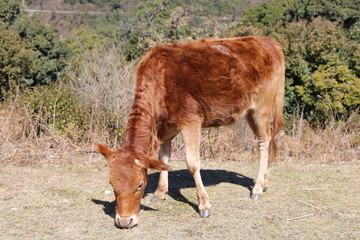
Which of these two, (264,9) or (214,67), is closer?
(214,67)

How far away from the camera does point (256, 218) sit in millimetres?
5320

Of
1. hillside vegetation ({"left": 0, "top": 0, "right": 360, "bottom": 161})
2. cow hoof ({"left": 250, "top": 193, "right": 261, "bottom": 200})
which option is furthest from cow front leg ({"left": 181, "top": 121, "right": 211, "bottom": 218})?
hillside vegetation ({"left": 0, "top": 0, "right": 360, "bottom": 161})

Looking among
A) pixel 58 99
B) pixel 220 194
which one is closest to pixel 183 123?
pixel 220 194

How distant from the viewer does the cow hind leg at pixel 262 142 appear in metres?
6.19

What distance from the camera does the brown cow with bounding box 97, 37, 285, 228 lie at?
15.4 feet

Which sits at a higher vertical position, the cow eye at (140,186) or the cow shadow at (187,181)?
the cow eye at (140,186)

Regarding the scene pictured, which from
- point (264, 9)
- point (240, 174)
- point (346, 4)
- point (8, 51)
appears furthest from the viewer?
point (264, 9)

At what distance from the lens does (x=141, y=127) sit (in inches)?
198

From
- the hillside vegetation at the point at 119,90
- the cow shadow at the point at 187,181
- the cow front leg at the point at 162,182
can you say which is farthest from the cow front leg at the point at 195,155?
the hillside vegetation at the point at 119,90

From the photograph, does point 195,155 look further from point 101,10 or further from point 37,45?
point 101,10

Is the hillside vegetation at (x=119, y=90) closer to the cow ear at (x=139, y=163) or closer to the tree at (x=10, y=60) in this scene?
the tree at (x=10, y=60)

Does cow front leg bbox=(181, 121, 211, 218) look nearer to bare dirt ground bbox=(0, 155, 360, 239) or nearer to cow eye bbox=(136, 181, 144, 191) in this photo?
bare dirt ground bbox=(0, 155, 360, 239)

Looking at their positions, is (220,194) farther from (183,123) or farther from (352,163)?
(352,163)

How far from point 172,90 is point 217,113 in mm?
760
